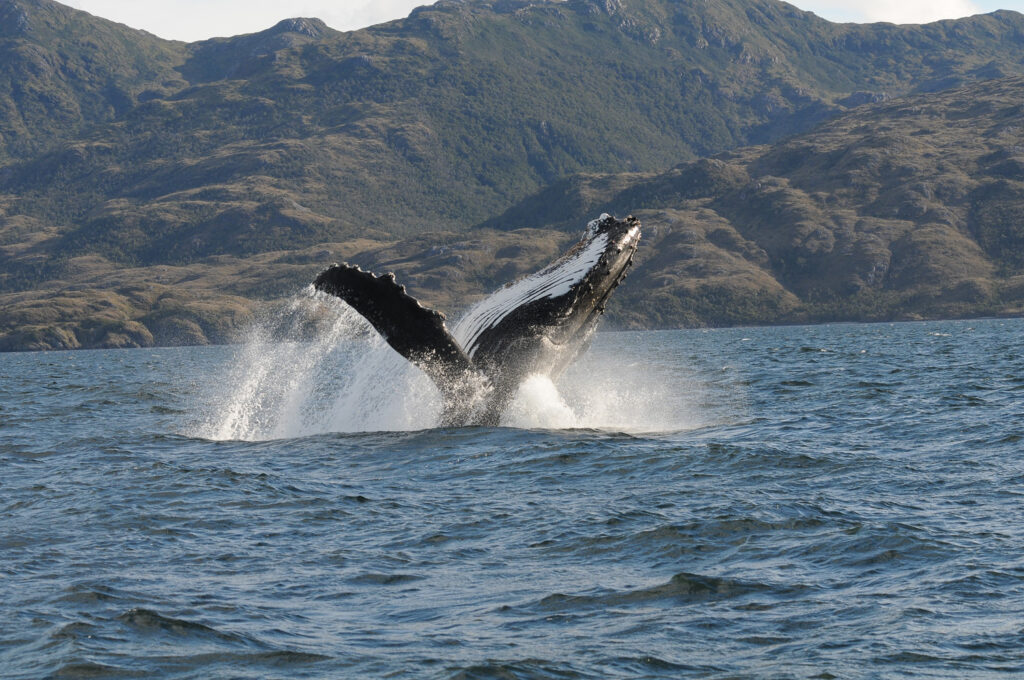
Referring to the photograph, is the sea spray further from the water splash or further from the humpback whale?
the humpback whale

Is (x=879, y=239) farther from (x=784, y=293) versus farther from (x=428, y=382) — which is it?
(x=428, y=382)

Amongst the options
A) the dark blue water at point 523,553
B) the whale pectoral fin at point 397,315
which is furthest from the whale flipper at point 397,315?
the dark blue water at point 523,553

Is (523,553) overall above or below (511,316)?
below

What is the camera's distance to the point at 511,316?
43.6 feet

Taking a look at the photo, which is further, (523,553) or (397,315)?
(397,315)

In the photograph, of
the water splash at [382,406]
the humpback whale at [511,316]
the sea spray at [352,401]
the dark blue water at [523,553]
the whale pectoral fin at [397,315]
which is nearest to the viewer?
the dark blue water at [523,553]

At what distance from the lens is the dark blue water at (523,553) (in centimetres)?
746

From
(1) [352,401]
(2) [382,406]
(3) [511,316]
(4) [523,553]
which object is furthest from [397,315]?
(1) [352,401]

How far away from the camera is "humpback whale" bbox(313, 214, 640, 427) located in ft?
39.6

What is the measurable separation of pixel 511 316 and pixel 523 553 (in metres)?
3.92

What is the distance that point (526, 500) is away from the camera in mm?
12148

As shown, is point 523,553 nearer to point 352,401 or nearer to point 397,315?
point 397,315

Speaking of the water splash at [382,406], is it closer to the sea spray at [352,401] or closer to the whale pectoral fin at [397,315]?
the sea spray at [352,401]

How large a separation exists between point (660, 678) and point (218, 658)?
9.02ft
